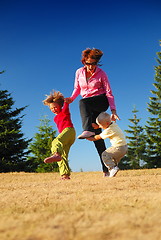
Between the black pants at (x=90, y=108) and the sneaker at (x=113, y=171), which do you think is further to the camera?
the black pants at (x=90, y=108)

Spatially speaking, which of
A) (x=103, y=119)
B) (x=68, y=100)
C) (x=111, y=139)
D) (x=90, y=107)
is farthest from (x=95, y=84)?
(x=111, y=139)

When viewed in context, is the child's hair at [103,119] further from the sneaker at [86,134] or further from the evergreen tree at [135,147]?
the evergreen tree at [135,147]

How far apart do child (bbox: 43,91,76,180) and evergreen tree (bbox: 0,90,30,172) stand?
41.9 ft

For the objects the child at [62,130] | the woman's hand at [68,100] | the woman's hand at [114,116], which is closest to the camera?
the woman's hand at [114,116]

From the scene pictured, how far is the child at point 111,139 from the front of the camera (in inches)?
200

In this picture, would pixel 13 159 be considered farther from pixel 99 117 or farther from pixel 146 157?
pixel 99 117

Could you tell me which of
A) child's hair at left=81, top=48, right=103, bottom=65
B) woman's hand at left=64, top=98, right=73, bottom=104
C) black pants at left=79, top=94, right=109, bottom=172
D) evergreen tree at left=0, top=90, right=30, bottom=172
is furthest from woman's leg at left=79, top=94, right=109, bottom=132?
evergreen tree at left=0, top=90, right=30, bottom=172

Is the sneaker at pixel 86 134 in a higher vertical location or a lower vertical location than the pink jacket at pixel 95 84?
lower

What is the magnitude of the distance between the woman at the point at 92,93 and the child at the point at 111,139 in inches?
6.7

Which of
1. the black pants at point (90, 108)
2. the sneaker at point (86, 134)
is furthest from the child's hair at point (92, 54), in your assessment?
the sneaker at point (86, 134)

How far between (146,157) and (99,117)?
19.1 metres

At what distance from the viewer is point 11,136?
1869cm

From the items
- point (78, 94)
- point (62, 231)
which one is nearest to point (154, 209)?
point (62, 231)

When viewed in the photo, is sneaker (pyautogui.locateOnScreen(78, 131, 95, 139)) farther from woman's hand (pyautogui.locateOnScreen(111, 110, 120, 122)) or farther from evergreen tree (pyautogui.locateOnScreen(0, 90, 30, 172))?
evergreen tree (pyautogui.locateOnScreen(0, 90, 30, 172))
